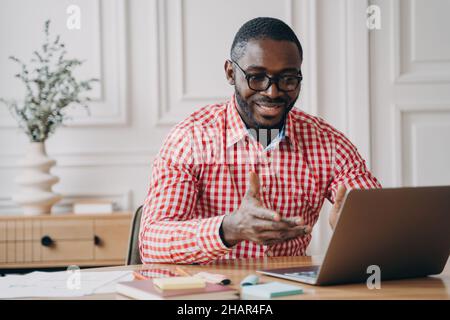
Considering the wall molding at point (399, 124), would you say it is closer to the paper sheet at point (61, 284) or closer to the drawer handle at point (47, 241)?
the drawer handle at point (47, 241)

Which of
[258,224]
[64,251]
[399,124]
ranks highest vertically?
[399,124]

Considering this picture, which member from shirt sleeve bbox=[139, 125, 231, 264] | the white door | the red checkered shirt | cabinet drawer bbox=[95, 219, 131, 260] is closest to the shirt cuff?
shirt sleeve bbox=[139, 125, 231, 264]

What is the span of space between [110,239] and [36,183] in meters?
0.34

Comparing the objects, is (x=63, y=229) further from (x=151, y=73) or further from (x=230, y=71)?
(x=230, y=71)

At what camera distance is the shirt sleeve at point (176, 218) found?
55.0 inches

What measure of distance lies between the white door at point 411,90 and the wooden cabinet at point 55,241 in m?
1.14

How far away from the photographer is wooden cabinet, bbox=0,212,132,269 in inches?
93.7

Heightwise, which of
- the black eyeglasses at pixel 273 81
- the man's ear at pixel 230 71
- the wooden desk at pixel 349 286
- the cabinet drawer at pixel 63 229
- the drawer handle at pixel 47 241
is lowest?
the drawer handle at pixel 47 241

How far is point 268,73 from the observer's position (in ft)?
5.46

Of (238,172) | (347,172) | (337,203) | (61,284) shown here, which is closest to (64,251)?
(238,172)

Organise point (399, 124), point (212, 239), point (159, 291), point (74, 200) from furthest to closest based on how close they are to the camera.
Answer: point (399, 124) < point (74, 200) < point (212, 239) < point (159, 291)

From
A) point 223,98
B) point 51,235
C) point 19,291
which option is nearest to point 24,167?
point 51,235

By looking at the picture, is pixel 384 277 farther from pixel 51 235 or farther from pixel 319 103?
pixel 319 103

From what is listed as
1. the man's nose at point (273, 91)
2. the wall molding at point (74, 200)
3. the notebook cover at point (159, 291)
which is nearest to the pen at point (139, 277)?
the notebook cover at point (159, 291)
